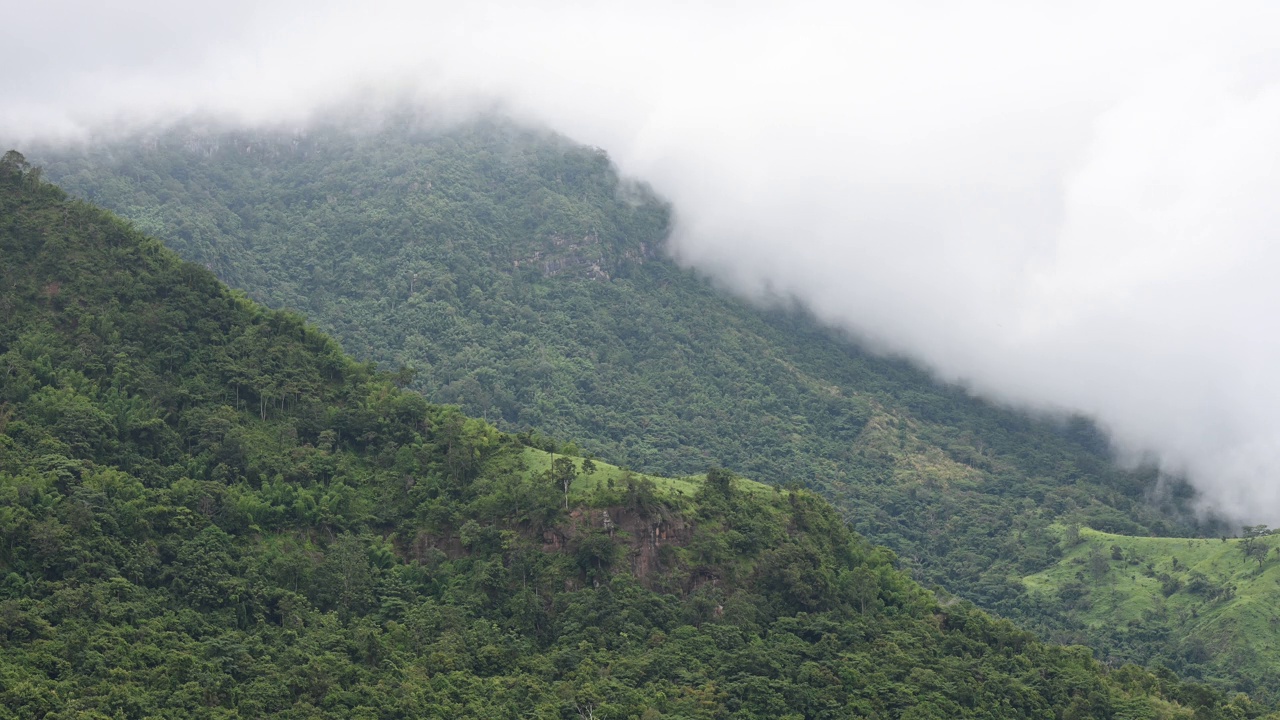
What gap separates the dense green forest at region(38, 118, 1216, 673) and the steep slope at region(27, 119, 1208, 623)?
0.31 metres

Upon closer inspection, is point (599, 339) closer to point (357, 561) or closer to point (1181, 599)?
point (1181, 599)

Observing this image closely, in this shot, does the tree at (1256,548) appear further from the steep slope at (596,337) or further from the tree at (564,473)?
the tree at (564,473)

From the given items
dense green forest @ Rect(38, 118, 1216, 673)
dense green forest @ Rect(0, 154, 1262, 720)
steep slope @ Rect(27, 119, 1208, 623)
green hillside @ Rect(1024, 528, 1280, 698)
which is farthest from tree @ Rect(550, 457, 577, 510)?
green hillside @ Rect(1024, 528, 1280, 698)

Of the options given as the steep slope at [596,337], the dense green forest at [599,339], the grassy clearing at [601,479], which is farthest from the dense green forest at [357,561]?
the dense green forest at [599,339]

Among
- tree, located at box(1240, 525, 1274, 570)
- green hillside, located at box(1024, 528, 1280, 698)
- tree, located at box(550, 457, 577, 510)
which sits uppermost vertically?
tree, located at box(1240, 525, 1274, 570)

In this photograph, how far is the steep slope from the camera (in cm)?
14100

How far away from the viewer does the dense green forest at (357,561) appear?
59312mm

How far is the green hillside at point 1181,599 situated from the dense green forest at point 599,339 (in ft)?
12.5

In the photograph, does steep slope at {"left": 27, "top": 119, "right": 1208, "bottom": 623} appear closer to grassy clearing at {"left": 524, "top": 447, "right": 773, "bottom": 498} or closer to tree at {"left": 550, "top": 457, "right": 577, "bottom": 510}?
grassy clearing at {"left": 524, "top": 447, "right": 773, "bottom": 498}

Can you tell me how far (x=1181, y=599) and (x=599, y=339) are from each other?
6624 centimetres

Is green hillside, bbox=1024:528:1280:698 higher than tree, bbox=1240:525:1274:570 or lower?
lower

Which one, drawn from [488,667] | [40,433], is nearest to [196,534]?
[40,433]

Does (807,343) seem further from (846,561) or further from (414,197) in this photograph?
(846,561)

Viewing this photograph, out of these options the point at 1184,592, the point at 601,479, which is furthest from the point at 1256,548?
the point at 601,479
